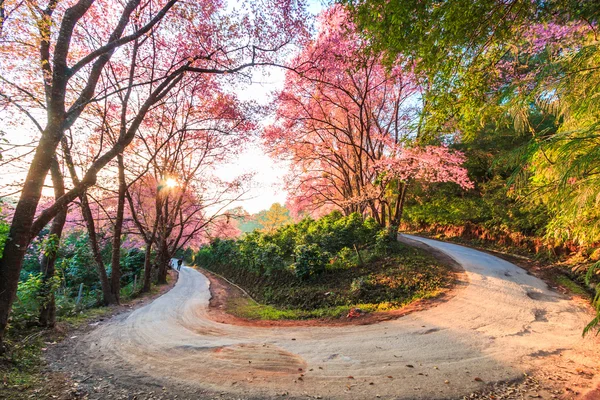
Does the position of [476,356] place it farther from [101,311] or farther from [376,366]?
[101,311]

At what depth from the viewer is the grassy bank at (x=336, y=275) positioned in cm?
655

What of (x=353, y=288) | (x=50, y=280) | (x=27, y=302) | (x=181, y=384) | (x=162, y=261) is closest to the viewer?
(x=181, y=384)

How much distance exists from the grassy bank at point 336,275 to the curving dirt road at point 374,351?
1.16m

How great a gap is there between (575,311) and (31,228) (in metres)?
9.16

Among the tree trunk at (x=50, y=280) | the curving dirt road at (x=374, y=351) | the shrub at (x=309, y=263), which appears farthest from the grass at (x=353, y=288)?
the tree trunk at (x=50, y=280)

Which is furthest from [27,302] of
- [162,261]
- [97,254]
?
[162,261]

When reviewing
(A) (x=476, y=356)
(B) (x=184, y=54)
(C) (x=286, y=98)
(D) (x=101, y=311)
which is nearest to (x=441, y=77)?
(A) (x=476, y=356)

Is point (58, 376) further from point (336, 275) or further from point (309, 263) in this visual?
point (336, 275)

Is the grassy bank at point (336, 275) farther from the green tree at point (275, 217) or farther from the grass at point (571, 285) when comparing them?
the green tree at point (275, 217)

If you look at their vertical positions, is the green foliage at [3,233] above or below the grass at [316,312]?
above

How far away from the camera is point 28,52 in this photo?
3.70 metres

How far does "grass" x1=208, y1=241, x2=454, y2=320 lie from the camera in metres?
6.32

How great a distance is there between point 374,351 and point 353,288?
3.17 meters

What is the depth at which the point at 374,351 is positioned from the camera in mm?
3711
